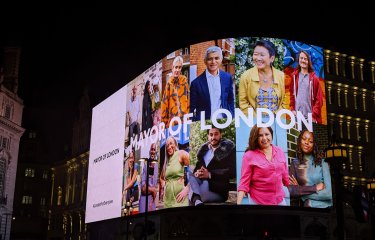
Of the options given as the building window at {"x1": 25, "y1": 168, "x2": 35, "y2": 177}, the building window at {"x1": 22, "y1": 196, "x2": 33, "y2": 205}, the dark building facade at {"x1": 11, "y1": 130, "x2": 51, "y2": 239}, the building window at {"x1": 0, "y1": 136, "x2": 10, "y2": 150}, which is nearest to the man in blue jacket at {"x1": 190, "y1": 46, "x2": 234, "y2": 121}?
the building window at {"x1": 0, "y1": 136, "x2": 10, "y2": 150}

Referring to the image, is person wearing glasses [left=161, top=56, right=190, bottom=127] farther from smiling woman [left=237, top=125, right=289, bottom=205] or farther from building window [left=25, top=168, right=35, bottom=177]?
building window [left=25, top=168, right=35, bottom=177]

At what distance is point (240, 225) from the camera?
49.2 metres

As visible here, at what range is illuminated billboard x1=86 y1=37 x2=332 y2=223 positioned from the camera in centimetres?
4819

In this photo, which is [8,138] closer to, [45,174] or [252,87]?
[45,174]

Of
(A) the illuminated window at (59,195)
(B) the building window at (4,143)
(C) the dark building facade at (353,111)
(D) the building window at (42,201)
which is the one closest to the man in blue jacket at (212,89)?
(C) the dark building facade at (353,111)

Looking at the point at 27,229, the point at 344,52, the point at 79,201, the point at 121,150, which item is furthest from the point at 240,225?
the point at 27,229

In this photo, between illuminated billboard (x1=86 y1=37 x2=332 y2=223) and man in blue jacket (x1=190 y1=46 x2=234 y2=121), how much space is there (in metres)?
0.10

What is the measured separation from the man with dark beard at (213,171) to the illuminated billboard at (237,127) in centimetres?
10

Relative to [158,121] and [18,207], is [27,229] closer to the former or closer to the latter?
[18,207]

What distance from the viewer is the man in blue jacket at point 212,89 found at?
50.2 m

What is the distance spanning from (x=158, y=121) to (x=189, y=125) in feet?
17.6

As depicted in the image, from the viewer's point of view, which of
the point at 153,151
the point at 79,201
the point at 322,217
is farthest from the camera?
the point at 79,201

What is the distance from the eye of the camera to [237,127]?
49.1m

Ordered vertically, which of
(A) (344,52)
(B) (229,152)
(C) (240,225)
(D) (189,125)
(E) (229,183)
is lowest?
(C) (240,225)
